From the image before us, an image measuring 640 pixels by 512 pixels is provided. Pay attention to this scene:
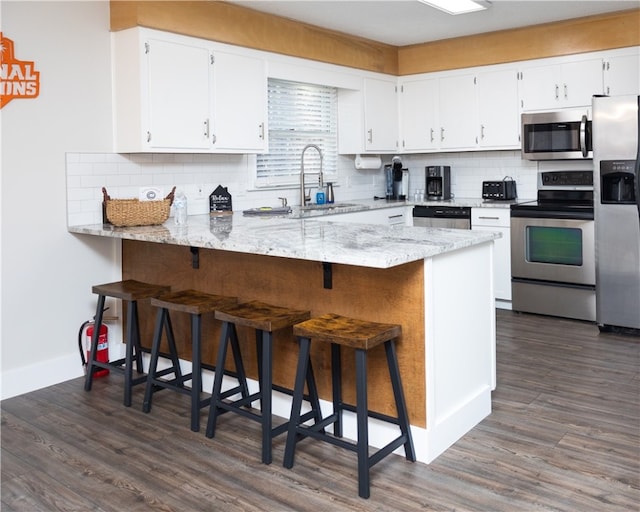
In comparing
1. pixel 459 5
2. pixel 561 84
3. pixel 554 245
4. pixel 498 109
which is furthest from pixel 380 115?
pixel 554 245

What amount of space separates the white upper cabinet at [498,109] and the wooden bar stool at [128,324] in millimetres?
3373

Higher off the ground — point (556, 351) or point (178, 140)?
point (178, 140)

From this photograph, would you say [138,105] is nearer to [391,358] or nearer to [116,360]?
[116,360]

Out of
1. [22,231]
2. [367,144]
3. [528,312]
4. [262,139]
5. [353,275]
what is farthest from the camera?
[367,144]

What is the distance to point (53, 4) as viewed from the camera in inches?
149

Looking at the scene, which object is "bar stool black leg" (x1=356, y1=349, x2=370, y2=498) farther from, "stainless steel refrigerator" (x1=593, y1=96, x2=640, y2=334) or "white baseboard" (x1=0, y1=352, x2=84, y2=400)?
"stainless steel refrigerator" (x1=593, y1=96, x2=640, y2=334)

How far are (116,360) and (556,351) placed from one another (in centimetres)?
287

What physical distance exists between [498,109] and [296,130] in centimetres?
179

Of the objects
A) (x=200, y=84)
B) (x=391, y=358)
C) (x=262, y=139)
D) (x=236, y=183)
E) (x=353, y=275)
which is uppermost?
(x=200, y=84)

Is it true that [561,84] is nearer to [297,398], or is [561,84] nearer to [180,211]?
[180,211]

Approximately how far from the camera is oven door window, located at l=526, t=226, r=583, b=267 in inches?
195

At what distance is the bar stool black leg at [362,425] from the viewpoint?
97.5 inches

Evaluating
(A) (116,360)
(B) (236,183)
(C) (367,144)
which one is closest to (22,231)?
(A) (116,360)

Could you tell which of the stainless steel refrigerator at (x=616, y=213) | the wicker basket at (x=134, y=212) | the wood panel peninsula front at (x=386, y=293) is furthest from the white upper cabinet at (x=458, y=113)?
the wicker basket at (x=134, y=212)
